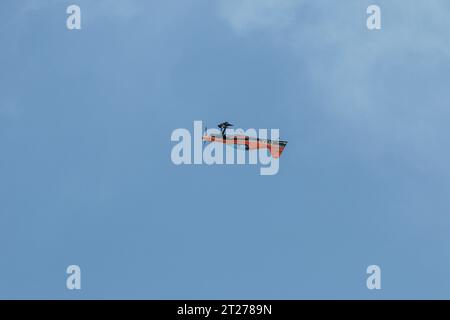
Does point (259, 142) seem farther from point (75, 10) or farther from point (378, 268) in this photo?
point (75, 10)

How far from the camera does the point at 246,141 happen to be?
298 ft

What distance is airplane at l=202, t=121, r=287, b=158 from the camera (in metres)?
89.3

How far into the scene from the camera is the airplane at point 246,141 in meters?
89.3
